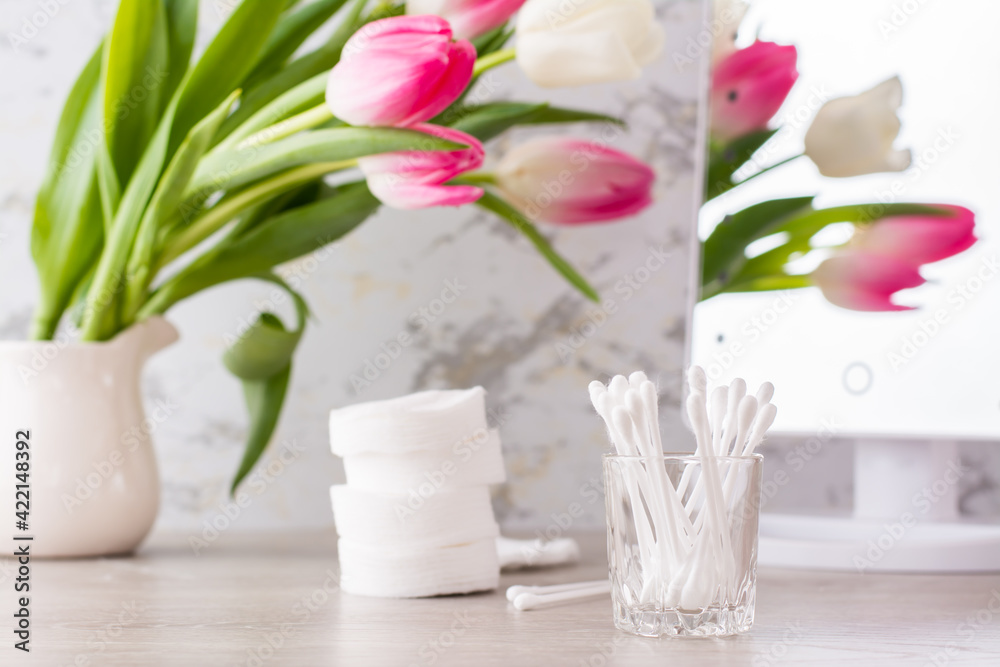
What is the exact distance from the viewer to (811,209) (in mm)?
781

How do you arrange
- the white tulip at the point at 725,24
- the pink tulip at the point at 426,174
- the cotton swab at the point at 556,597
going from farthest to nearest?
the white tulip at the point at 725,24
the pink tulip at the point at 426,174
the cotton swab at the point at 556,597

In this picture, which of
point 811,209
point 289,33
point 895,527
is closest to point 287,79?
point 289,33

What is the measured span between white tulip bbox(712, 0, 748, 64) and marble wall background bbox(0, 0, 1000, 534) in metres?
0.15

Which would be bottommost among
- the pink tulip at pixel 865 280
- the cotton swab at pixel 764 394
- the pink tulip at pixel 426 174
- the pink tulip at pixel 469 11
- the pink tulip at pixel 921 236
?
the cotton swab at pixel 764 394

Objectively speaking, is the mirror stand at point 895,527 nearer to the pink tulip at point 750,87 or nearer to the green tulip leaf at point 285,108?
the pink tulip at point 750,87

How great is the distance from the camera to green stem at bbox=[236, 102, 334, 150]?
643 mm

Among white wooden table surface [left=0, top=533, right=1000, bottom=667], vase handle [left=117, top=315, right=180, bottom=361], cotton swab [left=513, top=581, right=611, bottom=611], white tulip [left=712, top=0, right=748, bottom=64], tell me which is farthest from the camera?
white tulip [left=712, top=0, right=748, bottom=64]

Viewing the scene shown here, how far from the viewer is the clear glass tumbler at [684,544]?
42 cm

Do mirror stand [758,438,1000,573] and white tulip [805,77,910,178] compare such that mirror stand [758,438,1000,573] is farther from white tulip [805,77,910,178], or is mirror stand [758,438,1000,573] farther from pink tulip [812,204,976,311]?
white tulip [805,77,910,178]

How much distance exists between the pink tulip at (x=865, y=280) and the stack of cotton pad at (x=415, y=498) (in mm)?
356

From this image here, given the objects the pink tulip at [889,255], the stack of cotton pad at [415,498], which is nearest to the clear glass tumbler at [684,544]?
the stack of cotton pad at [415,498]

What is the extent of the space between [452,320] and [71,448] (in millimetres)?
397

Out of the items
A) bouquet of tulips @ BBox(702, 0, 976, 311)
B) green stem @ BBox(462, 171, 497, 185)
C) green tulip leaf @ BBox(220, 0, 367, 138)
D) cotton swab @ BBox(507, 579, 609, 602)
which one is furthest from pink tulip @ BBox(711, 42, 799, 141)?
cotton swab @ BBox(507, 579, 609, 602)

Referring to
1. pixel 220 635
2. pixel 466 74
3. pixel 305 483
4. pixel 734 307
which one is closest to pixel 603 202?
pixel 734 307
